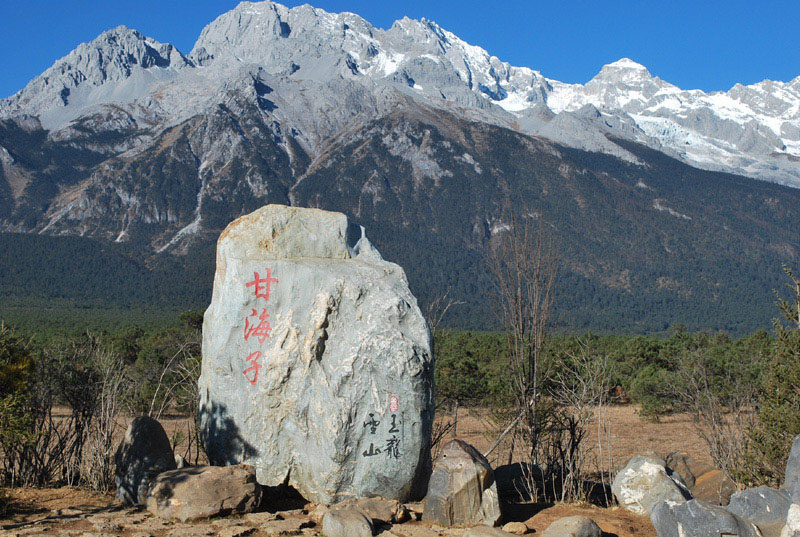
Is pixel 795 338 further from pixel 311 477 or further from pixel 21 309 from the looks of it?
pixel 21 309

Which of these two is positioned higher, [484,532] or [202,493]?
[202,493]

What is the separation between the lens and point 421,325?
359 inches

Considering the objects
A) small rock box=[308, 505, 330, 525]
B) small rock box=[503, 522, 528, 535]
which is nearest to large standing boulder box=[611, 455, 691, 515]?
small rock box=[503, 522, 528, 535]

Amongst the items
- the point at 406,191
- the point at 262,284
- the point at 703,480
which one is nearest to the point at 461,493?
the point at 262,284

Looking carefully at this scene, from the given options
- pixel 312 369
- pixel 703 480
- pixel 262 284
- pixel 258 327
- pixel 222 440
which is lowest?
pixel 703 480

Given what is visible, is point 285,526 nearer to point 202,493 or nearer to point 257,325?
point 202,493

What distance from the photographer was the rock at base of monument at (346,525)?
7598mm

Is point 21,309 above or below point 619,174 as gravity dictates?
below

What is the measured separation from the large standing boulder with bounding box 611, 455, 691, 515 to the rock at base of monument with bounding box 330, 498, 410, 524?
3.48 m

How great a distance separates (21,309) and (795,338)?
83.4 m

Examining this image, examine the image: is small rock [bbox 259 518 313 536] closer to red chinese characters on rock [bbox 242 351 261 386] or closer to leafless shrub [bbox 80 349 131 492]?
red chinese characters on rock [bbox 242 351 261 386]

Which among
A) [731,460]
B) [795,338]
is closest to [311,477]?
[731,460]

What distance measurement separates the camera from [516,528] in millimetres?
8156

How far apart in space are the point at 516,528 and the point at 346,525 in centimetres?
222
